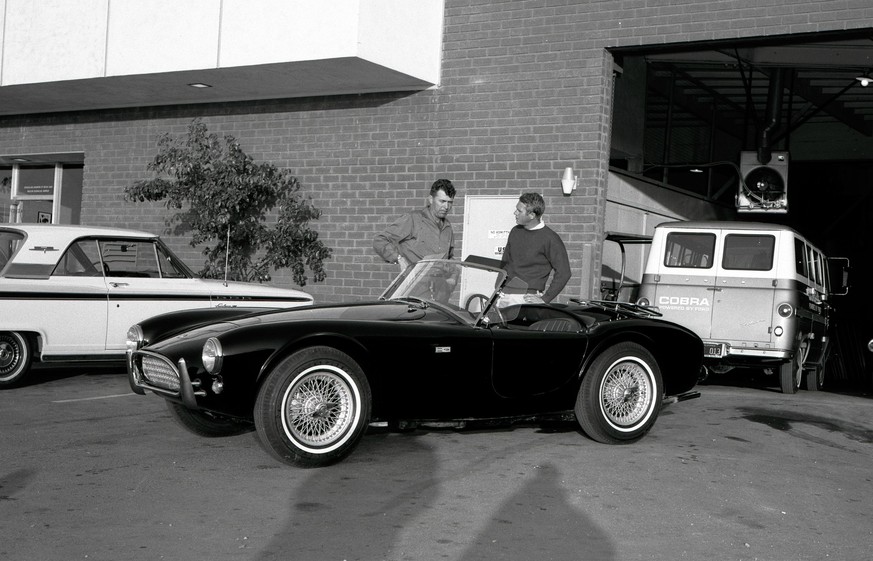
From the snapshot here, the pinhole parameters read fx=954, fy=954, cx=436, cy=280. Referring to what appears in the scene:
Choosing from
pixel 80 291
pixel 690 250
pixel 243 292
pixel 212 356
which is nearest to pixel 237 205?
pixel 243 292

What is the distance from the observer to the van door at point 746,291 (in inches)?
406

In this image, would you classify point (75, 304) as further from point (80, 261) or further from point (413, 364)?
point (413, 364)

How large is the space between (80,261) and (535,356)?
503 centimetres

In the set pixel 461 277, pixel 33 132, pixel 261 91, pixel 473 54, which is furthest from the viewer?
pixel 33 132

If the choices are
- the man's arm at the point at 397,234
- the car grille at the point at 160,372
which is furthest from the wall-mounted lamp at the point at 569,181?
the car grille at the point at 160,372

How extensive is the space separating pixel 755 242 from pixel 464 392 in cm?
596

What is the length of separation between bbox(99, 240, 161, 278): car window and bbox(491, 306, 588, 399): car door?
4.54 metres

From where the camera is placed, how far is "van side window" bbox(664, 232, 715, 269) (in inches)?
425

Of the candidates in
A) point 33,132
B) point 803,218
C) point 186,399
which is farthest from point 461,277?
point 803,218

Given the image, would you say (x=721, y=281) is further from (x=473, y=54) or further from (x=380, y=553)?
(x=380, y=553)

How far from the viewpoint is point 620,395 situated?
6562 millimetres

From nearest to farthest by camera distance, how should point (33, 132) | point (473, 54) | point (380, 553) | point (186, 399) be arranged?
point (380, 553) < point (186, 399) < point (473, 54) < point (33, 132)

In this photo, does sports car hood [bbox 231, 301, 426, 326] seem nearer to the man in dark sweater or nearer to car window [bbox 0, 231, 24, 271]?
the man in dark sweater

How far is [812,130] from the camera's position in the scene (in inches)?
870
